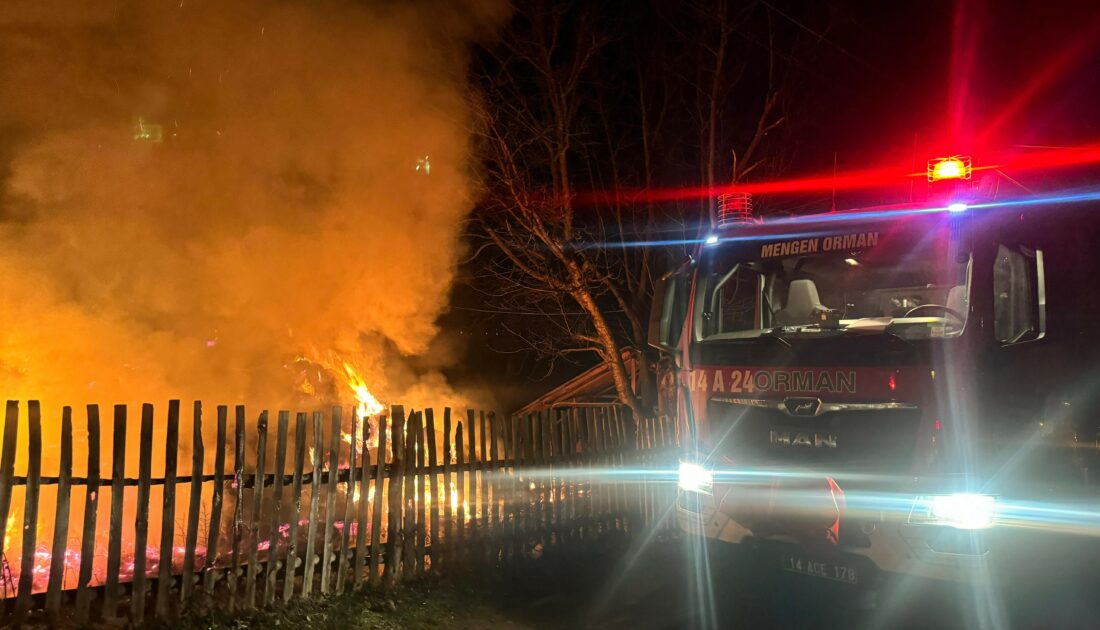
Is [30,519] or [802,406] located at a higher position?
[802,406]

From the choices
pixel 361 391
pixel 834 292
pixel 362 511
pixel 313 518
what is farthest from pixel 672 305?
pixel 361 391

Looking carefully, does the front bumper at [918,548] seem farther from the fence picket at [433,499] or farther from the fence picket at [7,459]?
the fence picket at [7,459]

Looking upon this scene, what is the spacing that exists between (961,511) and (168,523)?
470 centimetres

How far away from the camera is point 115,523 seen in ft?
15.0

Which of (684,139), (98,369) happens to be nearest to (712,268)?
(684,139)

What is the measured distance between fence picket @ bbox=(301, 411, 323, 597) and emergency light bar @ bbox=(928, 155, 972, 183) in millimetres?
4465

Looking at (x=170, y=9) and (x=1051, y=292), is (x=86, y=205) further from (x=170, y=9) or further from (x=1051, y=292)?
(x=1051, y=292)

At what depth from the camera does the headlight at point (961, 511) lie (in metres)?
4.20

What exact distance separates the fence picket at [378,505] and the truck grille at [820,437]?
247 centimetres

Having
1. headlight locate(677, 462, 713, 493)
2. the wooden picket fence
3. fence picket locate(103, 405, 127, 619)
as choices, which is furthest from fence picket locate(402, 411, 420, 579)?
headlight locate(677, 462, 713, 493)

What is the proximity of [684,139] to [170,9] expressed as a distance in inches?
275

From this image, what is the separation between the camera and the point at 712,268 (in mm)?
6008

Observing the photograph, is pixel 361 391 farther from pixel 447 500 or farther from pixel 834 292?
pixel 834 292

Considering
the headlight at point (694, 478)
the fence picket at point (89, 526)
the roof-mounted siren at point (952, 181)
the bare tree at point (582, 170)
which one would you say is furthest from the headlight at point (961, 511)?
the bare tree at point (582, 170)
